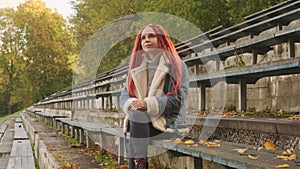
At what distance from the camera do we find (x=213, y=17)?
43.8 feet

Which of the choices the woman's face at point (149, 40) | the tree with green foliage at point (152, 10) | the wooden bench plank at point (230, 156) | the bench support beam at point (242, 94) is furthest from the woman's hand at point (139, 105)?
the tree with green foliage at point (152, 10)

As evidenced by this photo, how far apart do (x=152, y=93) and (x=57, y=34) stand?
121 feet

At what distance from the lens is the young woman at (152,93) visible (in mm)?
2795

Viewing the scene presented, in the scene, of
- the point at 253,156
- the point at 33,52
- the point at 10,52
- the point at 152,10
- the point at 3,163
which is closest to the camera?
the point at 253,156

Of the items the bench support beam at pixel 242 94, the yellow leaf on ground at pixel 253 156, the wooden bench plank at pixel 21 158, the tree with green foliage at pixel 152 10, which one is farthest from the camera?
the tree with green foliage at pixel 152 10

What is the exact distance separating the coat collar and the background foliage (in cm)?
911

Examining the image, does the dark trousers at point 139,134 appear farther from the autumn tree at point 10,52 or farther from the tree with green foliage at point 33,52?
the autumn tree at point 10,52

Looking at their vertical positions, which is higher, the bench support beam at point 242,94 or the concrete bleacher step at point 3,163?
the bench support beam at point 242,94

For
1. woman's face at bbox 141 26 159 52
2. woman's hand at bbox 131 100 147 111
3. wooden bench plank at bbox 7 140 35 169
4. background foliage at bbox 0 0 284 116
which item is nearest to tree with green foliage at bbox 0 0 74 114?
background foliage at bbox 0 0 284 116

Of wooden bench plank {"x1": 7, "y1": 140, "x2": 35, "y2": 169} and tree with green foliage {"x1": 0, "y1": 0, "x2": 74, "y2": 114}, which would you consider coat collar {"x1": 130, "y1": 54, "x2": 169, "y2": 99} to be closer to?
wooden bench plank {"x1": 7, "y1": 140, "x2": 35, "y2": 169}

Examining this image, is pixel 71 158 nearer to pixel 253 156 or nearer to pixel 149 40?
pixel 149 40

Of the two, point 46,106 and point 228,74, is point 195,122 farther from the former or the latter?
point 46,106

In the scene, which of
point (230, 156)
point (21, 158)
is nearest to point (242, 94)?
point (230, 156)

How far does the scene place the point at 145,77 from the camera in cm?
296
